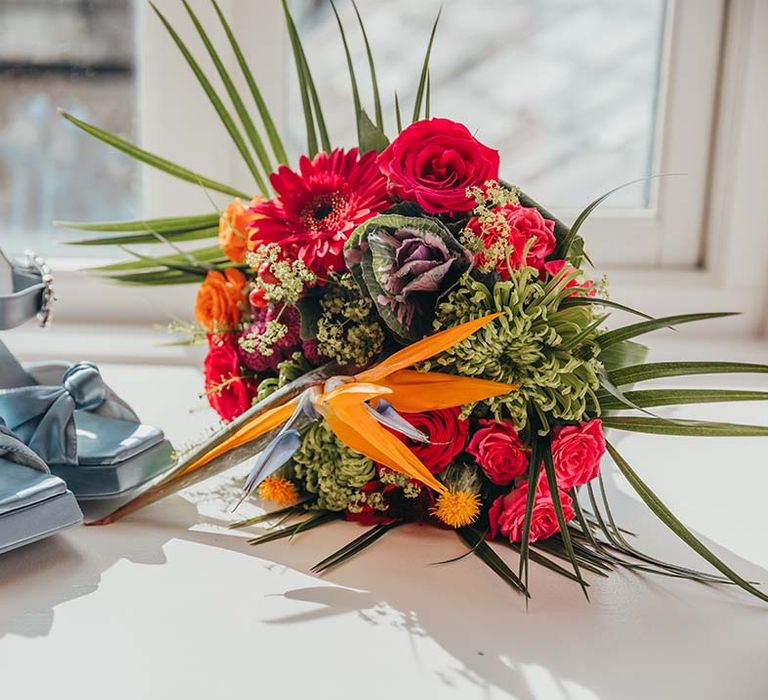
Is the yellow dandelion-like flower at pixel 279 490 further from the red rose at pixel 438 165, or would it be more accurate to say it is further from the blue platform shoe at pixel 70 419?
the red rose at pixel 438 165

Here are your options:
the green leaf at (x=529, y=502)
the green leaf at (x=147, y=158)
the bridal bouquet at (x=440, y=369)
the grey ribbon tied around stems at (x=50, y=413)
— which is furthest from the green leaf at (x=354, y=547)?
the green leaf at (x=147, y=158)

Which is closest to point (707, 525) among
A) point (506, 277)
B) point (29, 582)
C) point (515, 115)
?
point (506, 277)

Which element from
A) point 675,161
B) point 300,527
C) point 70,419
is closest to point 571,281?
point 300,527

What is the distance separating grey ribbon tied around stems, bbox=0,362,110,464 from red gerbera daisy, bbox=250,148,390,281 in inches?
7.3

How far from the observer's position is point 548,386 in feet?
1.89

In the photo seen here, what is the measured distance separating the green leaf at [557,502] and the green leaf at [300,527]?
0.17m

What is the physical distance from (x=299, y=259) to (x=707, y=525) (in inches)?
14.5

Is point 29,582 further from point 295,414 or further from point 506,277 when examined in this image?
point 506,277

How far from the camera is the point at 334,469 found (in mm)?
642

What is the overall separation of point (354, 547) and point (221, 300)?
25cm

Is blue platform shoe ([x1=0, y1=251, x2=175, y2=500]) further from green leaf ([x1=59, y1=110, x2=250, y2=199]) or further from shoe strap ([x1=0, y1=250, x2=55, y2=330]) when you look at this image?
green leaf ([x1=59, y1=110, x2=250, y2=199])

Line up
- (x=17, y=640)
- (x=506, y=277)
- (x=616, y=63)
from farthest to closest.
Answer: (x=616, y=63)
(x=506, y=277)
(x=17, y=640)

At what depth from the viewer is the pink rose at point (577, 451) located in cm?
58

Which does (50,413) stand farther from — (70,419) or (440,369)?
(440,369)
